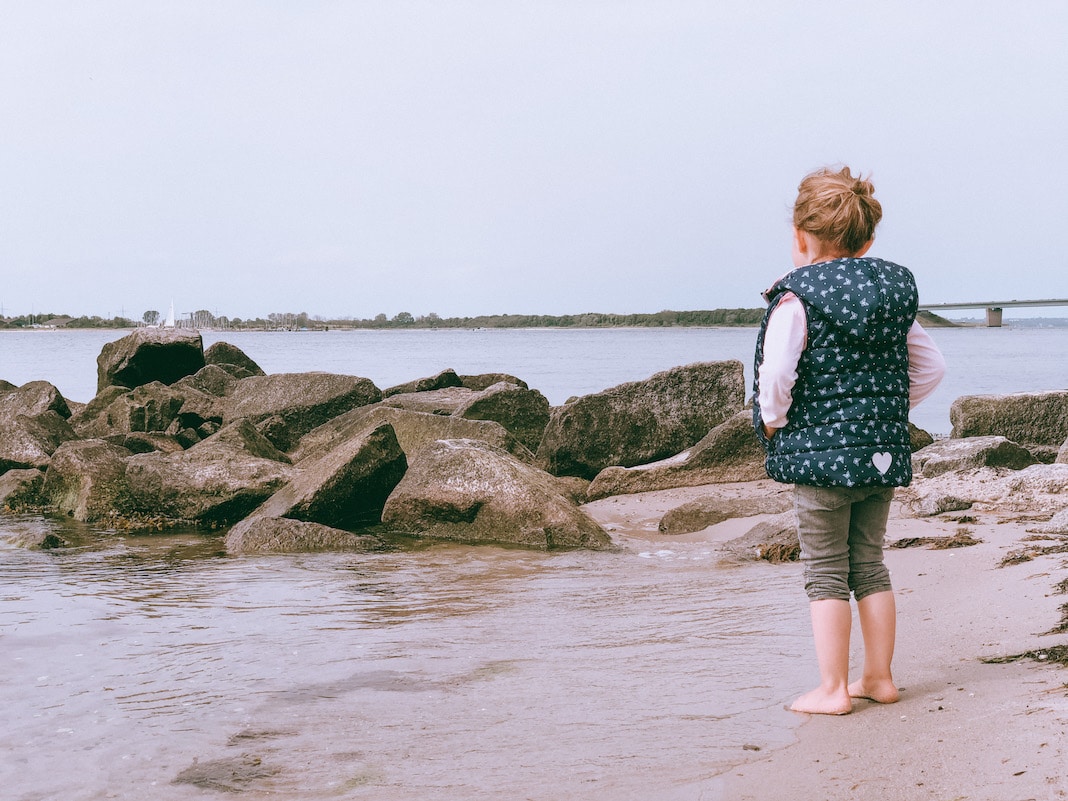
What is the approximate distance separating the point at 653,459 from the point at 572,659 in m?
7.03

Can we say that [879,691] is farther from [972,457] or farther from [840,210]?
[972,457]

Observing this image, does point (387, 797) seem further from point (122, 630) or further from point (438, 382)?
point (438, 382)

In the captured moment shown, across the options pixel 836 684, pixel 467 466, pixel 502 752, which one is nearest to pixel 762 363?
pixel 836 684

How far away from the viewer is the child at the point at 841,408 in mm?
3447

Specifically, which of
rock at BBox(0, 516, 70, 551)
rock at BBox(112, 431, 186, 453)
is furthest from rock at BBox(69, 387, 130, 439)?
rock at BBox(0, 516, 70, 551)

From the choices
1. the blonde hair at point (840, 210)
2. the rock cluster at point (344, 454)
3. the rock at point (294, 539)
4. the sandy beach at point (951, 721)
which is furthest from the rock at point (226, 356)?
the blonde hair at point (840, 210)

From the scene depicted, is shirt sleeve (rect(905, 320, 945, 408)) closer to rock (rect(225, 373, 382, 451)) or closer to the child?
the child

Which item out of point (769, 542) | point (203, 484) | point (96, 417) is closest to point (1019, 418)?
point (769, 542)

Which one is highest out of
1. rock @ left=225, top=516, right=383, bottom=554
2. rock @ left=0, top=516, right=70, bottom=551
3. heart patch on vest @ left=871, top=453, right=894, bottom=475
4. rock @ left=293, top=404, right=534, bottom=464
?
heart patch on vest @ left=871, top=453, right=894, bottom=475

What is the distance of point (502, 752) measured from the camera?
11.2 feet

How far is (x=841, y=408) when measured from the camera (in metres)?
3.48

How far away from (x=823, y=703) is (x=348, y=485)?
244 inches

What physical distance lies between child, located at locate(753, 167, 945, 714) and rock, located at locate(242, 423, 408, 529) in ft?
19.3

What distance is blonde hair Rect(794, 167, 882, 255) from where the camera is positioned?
357 centimetres
